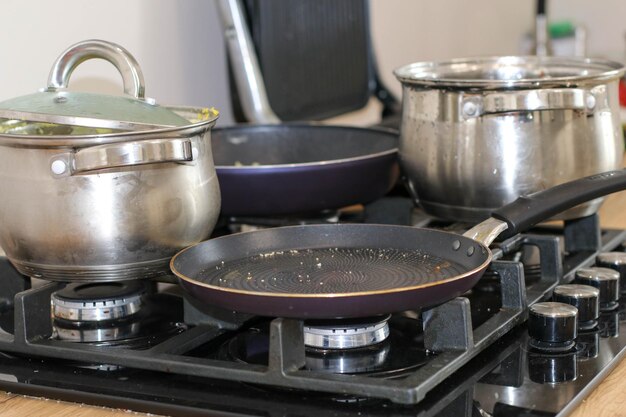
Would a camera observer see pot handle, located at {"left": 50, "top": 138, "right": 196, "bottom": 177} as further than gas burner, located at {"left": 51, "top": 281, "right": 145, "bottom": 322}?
No

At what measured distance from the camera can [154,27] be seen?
→ 1.39m

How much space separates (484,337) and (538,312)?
0.21ft

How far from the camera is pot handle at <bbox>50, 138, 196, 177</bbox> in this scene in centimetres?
77

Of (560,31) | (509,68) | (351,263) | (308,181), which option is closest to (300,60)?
(509,68)

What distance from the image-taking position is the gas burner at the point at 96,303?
877 mm

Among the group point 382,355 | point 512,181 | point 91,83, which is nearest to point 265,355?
point 382,355

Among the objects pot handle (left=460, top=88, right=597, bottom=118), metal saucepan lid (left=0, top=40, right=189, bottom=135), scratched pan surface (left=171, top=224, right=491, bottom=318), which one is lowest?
scratched pan surface (left=171, top=224, right=491, bottom=318)

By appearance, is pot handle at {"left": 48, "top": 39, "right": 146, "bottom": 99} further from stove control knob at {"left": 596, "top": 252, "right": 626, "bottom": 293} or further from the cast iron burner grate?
stove control knob at {"left": 596, "top": 252, "right": 626, "bottom": 293}

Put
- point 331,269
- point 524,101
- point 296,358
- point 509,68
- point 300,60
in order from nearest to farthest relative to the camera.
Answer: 1. point 296,358
2. point 331,269
3. point 524,101
4. point 509,68
5. point 300,60

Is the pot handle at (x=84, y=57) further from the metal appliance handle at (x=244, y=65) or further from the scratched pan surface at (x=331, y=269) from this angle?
the metal appliance handle at (x=244, y=65)

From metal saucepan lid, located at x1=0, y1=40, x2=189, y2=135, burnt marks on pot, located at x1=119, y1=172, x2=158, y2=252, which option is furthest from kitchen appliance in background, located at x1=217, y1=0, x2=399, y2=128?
burnt marks on pot, located at x1=119, y1=172, x2=158, y2=252

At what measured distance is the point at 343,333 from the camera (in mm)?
796

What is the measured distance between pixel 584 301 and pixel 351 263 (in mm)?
203

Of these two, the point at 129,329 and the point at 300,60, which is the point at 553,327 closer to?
the point at 129,329
